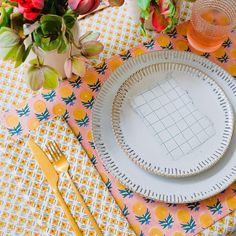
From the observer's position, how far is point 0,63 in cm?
82

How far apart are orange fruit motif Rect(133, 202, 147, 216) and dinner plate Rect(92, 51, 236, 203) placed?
25 mm

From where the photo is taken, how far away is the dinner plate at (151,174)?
2.20ft

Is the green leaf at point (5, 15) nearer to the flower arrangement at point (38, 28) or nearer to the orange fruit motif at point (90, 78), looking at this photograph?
the flower arrangement at point (38, 28)

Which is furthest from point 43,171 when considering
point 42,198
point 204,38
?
point 204,38

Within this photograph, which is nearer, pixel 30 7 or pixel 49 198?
pixel 30 7

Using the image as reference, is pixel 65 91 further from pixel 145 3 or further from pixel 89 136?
pixel 145 3

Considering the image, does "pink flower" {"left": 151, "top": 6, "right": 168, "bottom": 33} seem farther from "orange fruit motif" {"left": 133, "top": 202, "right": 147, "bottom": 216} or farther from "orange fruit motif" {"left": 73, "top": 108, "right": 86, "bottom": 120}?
"orange fruit motif" {"left": 133, "top": 202, "right": 147, "bottom": 216}

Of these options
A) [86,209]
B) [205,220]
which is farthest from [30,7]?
[205,220]

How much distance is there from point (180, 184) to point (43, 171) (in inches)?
9.9

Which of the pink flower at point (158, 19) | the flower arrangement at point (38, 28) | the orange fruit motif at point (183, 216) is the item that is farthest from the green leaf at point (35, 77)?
the orange fruit motif at point (183, 216)

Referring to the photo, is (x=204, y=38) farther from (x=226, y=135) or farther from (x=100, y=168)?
(x=100, y=168)

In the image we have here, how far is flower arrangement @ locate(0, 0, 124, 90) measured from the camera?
57 cm

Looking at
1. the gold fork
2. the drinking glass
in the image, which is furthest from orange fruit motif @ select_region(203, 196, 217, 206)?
the drinking glass

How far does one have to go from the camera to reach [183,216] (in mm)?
667
